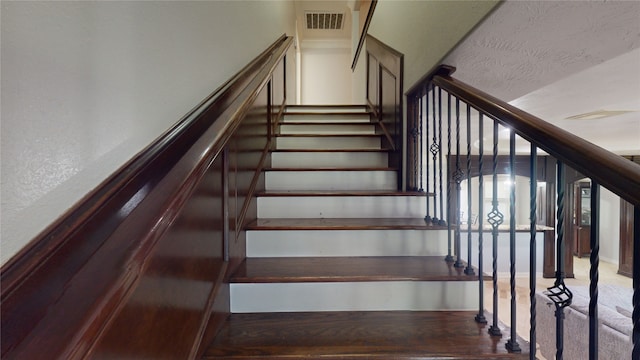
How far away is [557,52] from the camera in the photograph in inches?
49.4

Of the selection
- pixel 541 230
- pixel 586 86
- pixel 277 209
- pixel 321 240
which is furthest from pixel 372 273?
pixel 541 230

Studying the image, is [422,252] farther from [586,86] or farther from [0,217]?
[586,86]

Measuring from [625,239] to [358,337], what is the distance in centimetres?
869

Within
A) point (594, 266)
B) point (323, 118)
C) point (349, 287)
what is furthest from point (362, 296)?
point (323, 118)

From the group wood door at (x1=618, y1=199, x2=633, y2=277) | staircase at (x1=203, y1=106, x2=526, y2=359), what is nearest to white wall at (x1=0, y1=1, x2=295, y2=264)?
staircase at (x1=203, y1=106, x2=526, y2=359)

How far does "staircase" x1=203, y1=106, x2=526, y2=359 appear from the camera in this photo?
3.33 feet

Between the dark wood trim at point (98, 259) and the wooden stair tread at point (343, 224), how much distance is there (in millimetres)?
652

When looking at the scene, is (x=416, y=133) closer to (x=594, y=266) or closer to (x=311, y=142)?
(x=311, y=142)

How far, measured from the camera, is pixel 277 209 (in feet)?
5.82

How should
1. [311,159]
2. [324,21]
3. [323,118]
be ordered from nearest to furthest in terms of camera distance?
[311,159] → [323,118] → [324,21]

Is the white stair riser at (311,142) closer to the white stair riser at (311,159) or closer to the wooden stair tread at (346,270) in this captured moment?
the white stair riser at (311,159)

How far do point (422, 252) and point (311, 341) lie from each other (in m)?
0.79

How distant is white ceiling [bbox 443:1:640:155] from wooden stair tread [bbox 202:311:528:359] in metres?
1.14

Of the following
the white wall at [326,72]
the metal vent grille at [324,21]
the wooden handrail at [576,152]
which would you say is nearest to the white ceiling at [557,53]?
the wooden handrail at [576,152]
